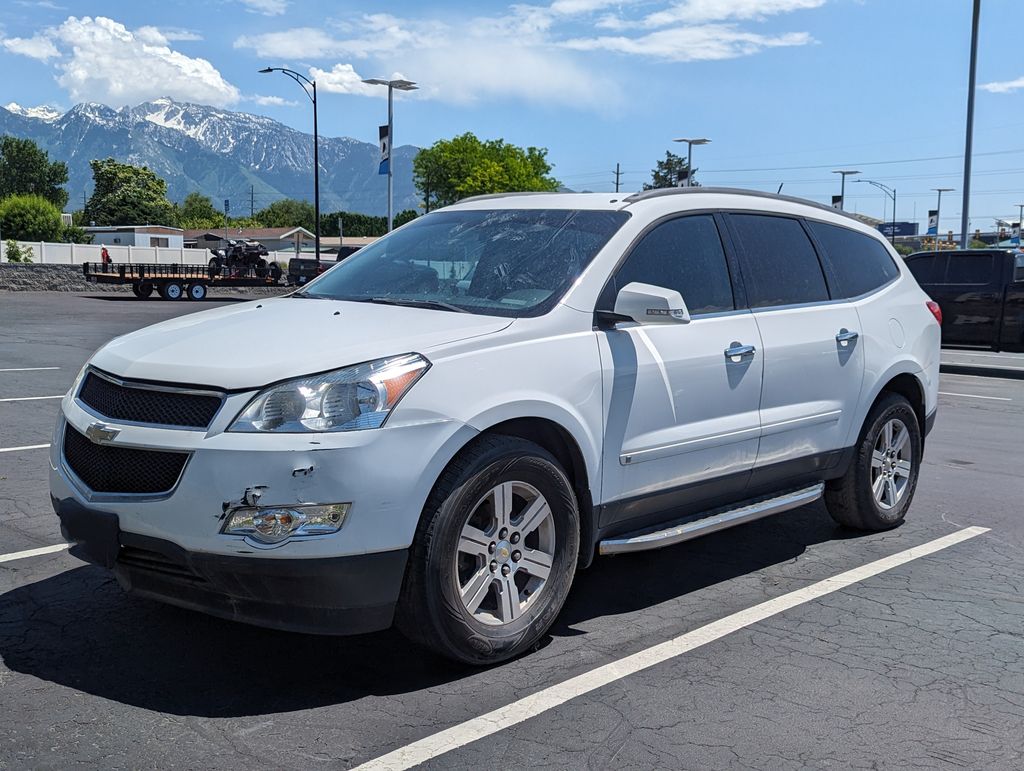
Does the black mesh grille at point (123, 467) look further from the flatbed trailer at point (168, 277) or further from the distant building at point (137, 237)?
the distant building at point (137, 237)

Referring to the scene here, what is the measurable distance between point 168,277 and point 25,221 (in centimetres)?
4930

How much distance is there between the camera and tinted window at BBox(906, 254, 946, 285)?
1802 cm

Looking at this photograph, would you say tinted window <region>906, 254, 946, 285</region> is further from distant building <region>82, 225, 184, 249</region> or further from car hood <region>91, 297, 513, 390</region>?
distant building <region>82, 225, 184, 249</region>

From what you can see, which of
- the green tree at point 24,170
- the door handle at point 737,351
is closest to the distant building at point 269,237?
the green tree at point 24,170

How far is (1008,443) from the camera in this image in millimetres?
9461

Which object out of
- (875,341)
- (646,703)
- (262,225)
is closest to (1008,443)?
(875,341)

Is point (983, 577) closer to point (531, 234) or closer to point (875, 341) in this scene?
point (875, 341)

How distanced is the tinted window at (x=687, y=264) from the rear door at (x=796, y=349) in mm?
178

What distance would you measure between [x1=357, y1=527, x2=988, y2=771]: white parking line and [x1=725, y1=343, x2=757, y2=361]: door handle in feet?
3.67

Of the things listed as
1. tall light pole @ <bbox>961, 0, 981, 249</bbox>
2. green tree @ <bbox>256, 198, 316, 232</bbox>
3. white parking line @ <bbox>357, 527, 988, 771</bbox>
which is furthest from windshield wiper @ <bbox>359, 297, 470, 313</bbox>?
green tree @ <bbox>256, 198, 316, 232</bbox>

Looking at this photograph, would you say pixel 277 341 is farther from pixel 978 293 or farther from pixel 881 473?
pixel 978 293

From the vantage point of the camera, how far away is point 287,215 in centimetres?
17625

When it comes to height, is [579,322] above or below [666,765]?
above

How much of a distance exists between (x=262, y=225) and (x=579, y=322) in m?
172
